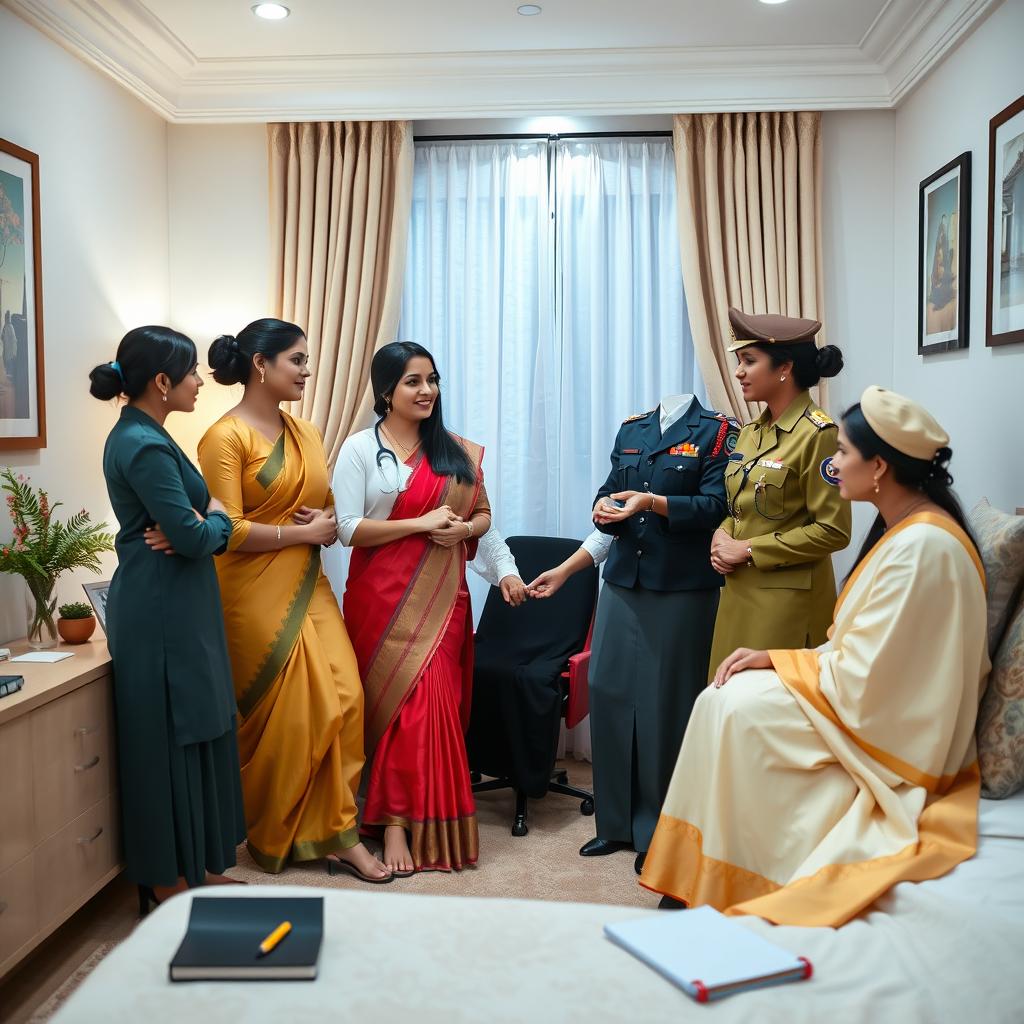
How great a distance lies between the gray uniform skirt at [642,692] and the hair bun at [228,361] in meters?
1.36

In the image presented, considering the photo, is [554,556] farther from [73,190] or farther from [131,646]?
[73,190]

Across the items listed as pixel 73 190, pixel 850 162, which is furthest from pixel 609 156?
pixel 73 190

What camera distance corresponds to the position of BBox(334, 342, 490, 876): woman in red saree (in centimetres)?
314

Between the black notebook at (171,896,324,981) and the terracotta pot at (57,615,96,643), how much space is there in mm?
1588

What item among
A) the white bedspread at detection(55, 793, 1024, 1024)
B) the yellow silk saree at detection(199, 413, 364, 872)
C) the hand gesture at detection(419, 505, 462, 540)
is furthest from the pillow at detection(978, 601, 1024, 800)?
the yellow silk saree at detection(199, 413, 364, 872)

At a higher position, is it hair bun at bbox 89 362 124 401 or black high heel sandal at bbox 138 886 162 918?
hair bun at bbox 89 362 124 401

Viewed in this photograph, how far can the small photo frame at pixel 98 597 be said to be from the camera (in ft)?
Result: 10.1

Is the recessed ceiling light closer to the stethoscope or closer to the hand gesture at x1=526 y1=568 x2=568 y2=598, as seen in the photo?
the stethoscope

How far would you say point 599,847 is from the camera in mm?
3240

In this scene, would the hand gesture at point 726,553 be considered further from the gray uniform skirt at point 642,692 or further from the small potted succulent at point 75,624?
the small potted succulent at point 75,624

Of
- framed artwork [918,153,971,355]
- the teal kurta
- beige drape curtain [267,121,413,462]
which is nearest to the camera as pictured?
the teal kurta

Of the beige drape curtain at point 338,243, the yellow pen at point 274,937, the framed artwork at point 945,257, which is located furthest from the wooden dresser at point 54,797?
the framed artwork at point 945,257

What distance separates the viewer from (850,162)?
13.3 feet

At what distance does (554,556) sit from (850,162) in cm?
201
